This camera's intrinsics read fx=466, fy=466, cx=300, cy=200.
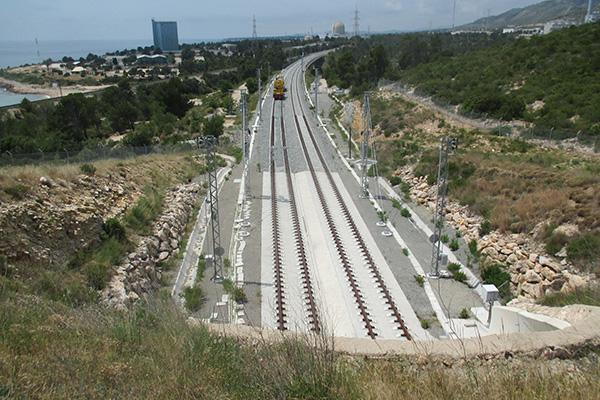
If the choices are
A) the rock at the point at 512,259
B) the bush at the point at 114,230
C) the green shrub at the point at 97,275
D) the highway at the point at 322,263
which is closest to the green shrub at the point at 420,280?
the highway at the point at 322,263

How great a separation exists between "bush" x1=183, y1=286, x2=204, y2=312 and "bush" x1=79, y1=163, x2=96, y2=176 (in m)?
8.18

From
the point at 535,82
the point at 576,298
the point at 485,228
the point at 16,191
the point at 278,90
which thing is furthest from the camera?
the point at 278,90

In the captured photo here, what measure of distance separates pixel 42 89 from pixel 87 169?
4123 inches

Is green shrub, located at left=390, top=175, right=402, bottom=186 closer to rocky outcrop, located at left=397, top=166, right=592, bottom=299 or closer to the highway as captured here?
the highway

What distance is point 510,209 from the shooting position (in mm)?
19016

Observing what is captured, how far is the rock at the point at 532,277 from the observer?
49.9ft

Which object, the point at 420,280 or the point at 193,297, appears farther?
the point at 420,280

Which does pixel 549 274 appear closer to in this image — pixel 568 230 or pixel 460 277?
pixel 568 230

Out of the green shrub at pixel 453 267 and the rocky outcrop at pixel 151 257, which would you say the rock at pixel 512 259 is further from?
the rocky outcrop at pixel 151 257

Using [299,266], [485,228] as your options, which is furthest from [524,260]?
[299,266]

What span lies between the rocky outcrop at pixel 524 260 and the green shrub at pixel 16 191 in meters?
16.5

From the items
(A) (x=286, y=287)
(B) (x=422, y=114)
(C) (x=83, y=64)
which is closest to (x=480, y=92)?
(B) (x=422, y=114)

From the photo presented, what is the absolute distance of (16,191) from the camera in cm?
1566

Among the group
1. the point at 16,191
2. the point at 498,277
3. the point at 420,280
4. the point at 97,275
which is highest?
the point at 16,191
